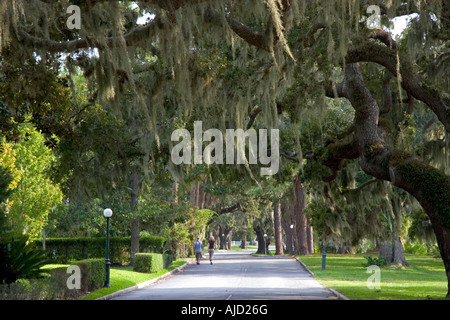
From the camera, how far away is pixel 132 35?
11.5 meters

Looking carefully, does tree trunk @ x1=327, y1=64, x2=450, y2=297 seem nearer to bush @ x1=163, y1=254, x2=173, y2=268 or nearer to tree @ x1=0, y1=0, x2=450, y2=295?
tree @ x1=0, y1=0, x2=450, y2=295

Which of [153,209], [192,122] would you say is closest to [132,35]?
[192,122]

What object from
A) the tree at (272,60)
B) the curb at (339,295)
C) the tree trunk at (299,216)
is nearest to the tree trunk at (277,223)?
the tree trunk at (299,216)

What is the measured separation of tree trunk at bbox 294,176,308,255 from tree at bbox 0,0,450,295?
28.9 meters

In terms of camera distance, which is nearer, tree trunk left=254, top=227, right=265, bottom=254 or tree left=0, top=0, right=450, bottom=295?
tree left=0, top=0, right=450, bottom=295

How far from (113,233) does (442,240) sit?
2644cm

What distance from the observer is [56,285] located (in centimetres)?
1409

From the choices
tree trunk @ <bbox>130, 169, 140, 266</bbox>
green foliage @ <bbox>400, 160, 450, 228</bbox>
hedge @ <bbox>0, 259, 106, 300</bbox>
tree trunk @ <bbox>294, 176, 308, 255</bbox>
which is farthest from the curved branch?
tree trunk @ <bbox>294, 176, 308, 255</bbox>

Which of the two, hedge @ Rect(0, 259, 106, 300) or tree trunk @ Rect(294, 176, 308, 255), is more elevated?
tree trunk @ Rect(294, 176, 308, 255)

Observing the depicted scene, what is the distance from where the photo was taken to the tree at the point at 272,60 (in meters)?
11.3

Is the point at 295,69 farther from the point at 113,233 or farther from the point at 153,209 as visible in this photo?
the point at 113,233

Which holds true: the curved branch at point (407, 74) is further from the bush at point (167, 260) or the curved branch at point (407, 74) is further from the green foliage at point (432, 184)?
the bush at point (167, 260)

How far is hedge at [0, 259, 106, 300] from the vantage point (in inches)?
459
